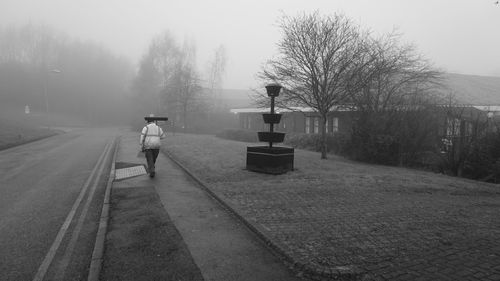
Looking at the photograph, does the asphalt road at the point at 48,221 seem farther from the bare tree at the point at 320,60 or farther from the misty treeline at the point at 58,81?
the misty treeline at the point at 58,81

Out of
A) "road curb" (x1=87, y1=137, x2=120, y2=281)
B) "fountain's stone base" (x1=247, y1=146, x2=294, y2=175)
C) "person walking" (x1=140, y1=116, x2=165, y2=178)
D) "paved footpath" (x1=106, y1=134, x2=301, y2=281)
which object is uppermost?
"person walking" (x1=140, y1=116, x2=165, y2=178)

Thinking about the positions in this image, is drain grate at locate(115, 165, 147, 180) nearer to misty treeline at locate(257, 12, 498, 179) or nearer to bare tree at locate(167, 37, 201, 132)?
misty treeline at locate(257, 12, 498, 179)

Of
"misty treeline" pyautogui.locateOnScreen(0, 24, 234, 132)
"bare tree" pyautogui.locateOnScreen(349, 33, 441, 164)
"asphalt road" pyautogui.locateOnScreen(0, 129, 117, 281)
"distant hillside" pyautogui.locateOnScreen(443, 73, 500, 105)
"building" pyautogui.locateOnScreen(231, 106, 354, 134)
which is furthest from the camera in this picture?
"misty treeline" pyautogui.locateOnScreen(0, 24, 234, 132)

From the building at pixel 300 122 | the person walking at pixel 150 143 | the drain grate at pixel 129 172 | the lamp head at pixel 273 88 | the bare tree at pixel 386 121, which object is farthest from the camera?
the building at pixel 300 122

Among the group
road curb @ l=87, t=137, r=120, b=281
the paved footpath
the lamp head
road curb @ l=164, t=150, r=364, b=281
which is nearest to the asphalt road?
road curb @ l=87, t=137, r=120, b=281

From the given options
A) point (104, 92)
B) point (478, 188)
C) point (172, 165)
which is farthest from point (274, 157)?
point (104, 92)

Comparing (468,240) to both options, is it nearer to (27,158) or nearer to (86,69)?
(27,158)

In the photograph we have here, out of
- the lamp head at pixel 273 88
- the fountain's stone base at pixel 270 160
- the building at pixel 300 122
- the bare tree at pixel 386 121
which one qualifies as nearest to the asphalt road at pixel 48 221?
the fountain's stone base at pixel 270 160

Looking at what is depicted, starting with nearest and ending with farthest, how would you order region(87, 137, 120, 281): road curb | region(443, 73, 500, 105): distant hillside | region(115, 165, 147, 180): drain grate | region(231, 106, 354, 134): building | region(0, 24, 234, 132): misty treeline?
region(87, 137, 120, 281): road curb, region(115, 165, 147, 180): drain grate, region(231, 106, 354, 134): building, region(443, 73, 500, 105): distant hillside, region(0, 24, 234, 132): misty treeline

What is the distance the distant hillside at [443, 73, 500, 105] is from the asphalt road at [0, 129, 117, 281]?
25350mm

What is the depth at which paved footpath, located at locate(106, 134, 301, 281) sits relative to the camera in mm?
4301

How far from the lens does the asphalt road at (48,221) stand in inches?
178

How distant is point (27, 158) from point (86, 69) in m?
68.7

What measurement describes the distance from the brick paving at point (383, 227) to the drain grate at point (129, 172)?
3.38 m
